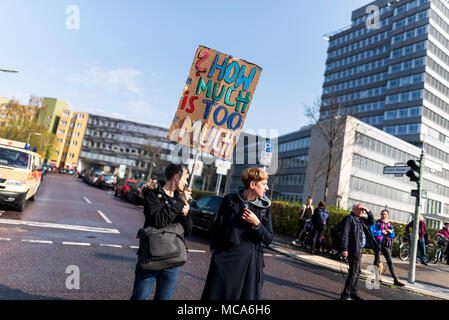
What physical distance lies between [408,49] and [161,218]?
70315 millimetres

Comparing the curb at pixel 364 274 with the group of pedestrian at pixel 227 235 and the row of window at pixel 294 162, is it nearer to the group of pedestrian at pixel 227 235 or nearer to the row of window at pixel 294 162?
the group of pedestrian at pixel 227 235

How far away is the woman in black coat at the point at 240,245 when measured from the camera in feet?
8.64

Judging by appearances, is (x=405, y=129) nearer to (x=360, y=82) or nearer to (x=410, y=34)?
(x=360, y=82)

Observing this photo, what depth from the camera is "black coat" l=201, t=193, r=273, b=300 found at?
263 cm

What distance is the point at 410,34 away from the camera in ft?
197

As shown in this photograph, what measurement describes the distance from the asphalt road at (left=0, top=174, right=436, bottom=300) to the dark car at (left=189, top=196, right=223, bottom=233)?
778mm

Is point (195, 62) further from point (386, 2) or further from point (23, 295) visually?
point (386, 2)

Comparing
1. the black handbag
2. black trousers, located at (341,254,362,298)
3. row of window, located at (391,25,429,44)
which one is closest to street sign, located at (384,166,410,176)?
black trousers, located at (341,254,362,298)

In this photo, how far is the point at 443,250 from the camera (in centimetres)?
1530

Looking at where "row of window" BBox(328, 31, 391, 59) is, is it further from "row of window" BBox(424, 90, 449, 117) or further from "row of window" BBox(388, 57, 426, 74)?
"row of window" BBox(424, 90, 449, 117)

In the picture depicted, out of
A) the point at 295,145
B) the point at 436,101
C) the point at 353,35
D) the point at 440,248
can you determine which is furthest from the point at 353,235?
the point at 353,35

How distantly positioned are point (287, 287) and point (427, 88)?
62406 mm

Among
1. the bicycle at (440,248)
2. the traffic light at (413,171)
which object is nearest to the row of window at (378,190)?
the bicycle at (440,248)

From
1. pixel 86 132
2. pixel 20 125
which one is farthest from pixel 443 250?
pixel 86 132
